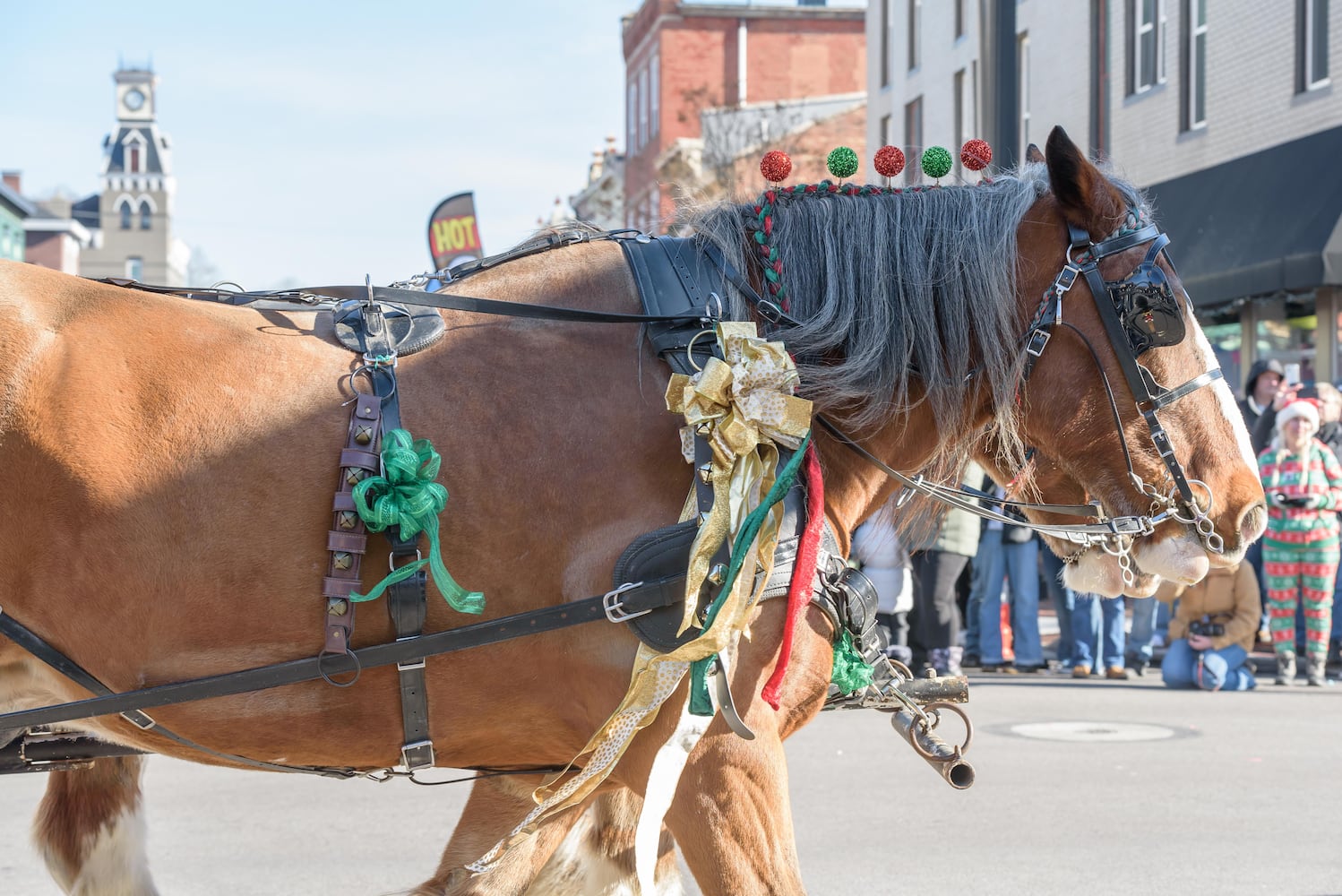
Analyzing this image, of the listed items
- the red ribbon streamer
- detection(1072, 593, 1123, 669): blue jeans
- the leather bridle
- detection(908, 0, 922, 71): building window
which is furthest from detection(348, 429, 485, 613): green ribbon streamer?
detection(908, 0, 922, 71): building window

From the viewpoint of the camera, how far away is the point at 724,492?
2727mm

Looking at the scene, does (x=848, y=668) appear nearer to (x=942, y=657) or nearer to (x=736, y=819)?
(x=736, y=819)

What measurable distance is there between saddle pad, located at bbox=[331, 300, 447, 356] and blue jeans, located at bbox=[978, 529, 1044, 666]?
7.27 meters

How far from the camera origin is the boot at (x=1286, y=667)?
30.3 feet

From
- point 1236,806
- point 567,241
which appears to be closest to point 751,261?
point 567,241

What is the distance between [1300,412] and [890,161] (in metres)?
6.74

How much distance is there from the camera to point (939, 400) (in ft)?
10.1

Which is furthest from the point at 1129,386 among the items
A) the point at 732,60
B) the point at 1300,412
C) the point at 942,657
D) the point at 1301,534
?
the point at 732,60

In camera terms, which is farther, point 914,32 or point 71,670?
point 914,32

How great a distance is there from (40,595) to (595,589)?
111cm

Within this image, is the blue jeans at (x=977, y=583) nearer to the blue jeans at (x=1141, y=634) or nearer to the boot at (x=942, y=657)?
the boot at (x=942, y=657)

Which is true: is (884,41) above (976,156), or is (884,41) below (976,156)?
above

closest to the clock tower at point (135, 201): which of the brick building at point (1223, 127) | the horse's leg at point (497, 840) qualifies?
the brick building at point (1223, 127)

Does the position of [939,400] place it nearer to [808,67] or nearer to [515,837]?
[515,837]
